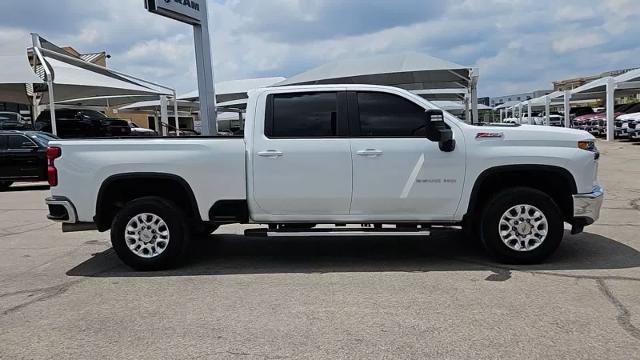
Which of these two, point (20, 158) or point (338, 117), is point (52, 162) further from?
point (20, 158)

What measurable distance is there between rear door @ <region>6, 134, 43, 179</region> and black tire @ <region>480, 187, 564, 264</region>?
12.9 metres

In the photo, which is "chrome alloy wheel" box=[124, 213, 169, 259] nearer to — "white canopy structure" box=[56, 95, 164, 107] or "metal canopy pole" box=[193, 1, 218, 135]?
"metal canopy pole" box=[193, 1, 218, 135]

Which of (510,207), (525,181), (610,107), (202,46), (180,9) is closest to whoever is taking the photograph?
(510,207)

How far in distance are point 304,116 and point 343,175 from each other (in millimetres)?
793

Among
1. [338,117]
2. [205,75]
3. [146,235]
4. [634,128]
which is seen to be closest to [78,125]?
[205,75]

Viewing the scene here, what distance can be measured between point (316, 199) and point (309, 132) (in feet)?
2.40

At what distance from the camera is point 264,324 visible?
4555 mm

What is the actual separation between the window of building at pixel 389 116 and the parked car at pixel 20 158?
11.7 metres

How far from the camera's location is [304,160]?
6055mm

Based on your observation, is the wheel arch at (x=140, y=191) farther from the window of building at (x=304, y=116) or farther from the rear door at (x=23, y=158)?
the rear door at (x=23, y=158)

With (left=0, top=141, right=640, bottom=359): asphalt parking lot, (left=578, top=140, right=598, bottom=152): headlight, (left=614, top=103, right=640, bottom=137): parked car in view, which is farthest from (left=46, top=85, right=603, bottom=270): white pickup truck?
(left=614, top=103, right=640, bottom=137): parked car

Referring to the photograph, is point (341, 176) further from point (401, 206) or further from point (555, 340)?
point (555, 340)

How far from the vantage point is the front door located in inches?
237

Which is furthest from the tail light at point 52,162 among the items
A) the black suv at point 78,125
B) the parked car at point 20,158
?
the black suv at point 78,125
